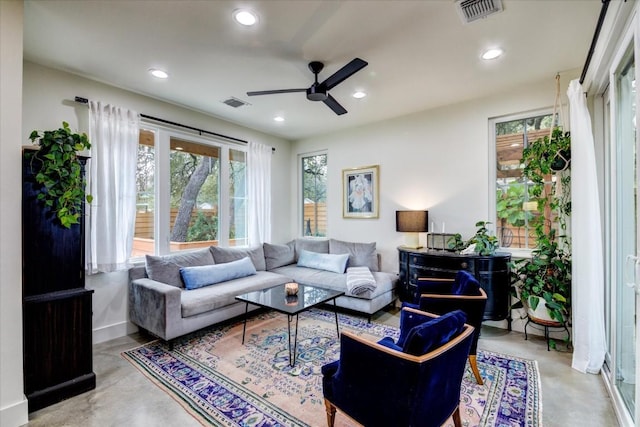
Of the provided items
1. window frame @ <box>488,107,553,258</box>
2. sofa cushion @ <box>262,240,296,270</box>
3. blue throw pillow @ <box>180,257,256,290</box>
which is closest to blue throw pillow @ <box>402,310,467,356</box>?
window frame @ <box>488,107,553,258</box>

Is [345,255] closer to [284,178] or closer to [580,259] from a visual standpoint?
[284,178]

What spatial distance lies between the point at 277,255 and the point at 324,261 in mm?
823

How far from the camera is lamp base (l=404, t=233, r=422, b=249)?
3895 millimetres

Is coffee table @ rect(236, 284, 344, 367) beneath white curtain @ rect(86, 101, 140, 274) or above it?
beneath

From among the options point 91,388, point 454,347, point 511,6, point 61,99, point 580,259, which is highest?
point 511,6

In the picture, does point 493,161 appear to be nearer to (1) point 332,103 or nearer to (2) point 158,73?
(1) point 332,103

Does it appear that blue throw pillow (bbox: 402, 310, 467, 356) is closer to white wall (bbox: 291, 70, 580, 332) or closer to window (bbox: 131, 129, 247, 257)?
white wall (bbox: 291, 70, 580, 332)

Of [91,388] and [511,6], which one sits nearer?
[511,6]

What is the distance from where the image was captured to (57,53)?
262cm

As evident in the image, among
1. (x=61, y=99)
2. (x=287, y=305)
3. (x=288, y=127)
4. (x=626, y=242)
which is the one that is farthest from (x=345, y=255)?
(x=61, y=99)

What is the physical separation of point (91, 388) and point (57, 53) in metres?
2.82

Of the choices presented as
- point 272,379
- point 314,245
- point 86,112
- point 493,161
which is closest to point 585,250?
point 493,161

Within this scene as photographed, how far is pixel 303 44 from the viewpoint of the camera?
246cm

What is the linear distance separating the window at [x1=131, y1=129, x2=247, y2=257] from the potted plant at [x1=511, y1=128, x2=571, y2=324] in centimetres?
379
